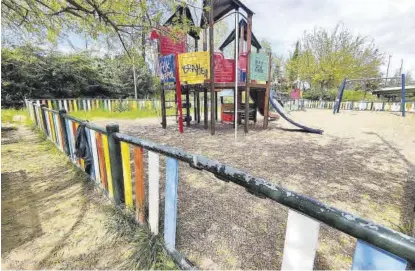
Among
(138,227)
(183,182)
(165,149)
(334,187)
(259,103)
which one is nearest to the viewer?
(165,149)

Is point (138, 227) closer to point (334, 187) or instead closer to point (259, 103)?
point (334, 187)

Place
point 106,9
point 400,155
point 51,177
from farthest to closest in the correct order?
point 400,155 < point 106,9 < point 51,177

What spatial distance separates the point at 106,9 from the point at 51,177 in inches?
123

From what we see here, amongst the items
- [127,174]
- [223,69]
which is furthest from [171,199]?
[223,69]

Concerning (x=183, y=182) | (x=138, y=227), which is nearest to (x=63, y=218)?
(x=138, y=227)

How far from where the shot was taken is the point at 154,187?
1.77 m

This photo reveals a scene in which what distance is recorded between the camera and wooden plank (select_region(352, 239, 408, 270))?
0.64 metres

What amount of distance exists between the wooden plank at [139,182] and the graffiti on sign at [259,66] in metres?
5.83

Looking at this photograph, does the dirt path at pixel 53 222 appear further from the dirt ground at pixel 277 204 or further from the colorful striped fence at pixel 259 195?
the dirt ground at pixel 277 204

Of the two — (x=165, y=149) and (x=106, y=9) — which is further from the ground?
(x=106, y=9)

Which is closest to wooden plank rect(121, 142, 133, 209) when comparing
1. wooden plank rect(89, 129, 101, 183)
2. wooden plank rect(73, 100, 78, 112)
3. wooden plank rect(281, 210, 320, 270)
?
wooden plank rect(89, 129, 101, 183)

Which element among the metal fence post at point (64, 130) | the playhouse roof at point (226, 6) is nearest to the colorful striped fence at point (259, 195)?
the metal fence post at point (64, 130)

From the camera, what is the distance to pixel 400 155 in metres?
4.41

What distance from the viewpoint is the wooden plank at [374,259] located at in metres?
0.64
